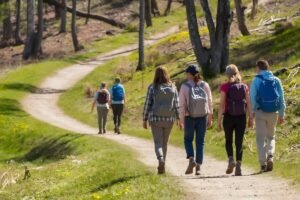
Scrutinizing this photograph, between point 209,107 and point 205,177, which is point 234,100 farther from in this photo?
point 205,177

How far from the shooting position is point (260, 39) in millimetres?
33188

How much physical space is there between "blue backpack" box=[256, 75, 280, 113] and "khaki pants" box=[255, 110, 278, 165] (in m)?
0.19

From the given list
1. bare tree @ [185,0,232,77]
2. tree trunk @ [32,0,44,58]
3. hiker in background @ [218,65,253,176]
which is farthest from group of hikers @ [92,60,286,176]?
tree trunk @ [32,0,44,58]

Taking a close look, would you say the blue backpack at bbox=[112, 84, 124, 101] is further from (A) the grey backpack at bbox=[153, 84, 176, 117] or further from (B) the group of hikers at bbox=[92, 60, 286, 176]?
(A) the grey backpack at bbox=[153, 84, 176, 117]

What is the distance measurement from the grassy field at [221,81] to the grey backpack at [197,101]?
6.18 ft

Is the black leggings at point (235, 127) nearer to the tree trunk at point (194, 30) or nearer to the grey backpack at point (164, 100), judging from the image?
the grey backpack at point (164, 100)

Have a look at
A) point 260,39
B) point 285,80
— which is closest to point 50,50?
point 260,39

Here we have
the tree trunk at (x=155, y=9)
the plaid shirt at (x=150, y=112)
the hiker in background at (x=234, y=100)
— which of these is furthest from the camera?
the tree trunk at (x=155, y=9)

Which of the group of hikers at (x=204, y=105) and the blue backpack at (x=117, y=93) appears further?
the blue backpack at (x=117, y=93)

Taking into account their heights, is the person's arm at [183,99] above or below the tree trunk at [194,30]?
below

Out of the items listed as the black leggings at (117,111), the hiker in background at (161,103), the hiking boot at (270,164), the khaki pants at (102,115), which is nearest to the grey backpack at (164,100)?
the hiker in background at (161,103)

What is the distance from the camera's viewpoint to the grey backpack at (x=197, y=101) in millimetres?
12086

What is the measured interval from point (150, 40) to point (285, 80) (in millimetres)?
33866

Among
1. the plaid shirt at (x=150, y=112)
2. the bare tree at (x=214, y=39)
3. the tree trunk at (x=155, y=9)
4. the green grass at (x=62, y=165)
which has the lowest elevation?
the green grass at (x=62, y=165)
